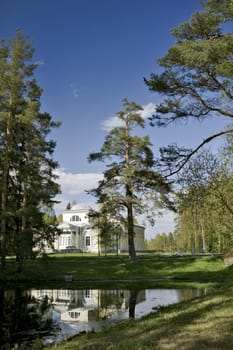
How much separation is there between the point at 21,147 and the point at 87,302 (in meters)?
14.0

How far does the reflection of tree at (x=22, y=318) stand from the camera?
9891 mm

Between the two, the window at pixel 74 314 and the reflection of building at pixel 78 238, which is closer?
the window at pixel 74 314

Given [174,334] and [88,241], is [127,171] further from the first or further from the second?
[88,241]

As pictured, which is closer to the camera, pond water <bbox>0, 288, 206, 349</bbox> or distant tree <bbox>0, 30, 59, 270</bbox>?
pond water <bbox>0, 288, 206, 349</bbox>

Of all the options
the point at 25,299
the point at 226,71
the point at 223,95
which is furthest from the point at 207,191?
the point at 25,299

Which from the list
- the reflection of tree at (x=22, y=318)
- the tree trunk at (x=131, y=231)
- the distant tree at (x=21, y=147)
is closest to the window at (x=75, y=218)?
the tree trunk at (x=131, y=231)

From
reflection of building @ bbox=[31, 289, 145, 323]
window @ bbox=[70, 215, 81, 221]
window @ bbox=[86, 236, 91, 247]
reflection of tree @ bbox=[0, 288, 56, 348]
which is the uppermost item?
window @ bbox=[70, 215, 81, 221]

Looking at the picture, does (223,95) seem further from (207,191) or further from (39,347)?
(39,347)

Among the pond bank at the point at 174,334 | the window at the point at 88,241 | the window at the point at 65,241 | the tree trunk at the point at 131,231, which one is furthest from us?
the window at the point at 65,241

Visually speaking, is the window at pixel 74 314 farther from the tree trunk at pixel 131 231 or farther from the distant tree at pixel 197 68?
the tree trunk at pixel 131 231

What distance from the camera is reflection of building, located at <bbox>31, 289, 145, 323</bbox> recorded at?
1307 centimetres

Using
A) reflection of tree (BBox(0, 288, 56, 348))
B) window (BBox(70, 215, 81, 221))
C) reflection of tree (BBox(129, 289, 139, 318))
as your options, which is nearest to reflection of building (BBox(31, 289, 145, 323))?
reflection of tree (BBox(129, 289, 139, 318))

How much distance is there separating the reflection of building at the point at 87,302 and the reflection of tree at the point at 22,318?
0.65 meters

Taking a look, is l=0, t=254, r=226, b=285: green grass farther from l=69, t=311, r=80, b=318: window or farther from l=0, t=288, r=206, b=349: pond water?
l=69, t=311, r=80, b=318: window
